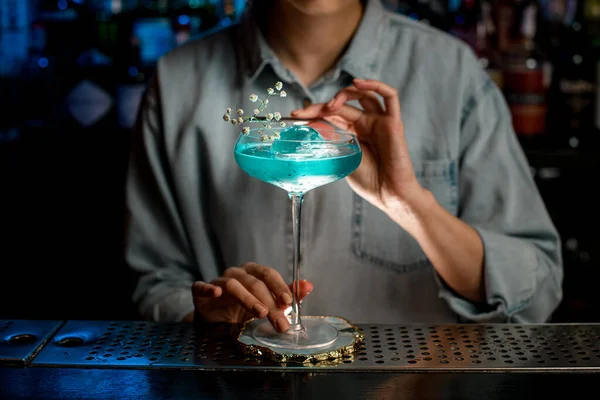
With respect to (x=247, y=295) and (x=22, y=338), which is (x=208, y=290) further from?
(x=22, y=338)

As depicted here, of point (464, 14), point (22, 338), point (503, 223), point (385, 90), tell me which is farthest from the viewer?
point (464, 14)

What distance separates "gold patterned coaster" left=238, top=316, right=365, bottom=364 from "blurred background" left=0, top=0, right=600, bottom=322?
4.69 feet

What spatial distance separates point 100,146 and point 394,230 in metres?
1.23

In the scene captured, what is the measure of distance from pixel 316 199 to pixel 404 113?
25 cm

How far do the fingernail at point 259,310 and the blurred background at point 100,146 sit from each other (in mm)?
1426

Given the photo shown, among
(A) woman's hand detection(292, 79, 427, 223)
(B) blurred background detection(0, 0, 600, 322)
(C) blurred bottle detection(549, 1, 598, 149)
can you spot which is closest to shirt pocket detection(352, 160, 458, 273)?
(A) woman's hand detection(292, 79, 427, 223)

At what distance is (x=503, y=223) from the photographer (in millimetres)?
1515

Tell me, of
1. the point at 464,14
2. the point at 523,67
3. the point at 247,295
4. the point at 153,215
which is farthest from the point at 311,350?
the point at 464,14

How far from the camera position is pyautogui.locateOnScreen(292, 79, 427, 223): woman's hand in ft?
4.06

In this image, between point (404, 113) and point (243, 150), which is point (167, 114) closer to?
point (404, 113)

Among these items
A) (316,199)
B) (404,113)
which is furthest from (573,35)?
(316,199)

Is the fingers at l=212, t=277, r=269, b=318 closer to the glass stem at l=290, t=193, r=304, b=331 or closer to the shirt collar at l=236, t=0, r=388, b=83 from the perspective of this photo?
the glass stem at l=290, t=193, r=304, b=331

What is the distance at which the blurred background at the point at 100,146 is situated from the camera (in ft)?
A: 7.95

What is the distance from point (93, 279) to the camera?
2.52 m
